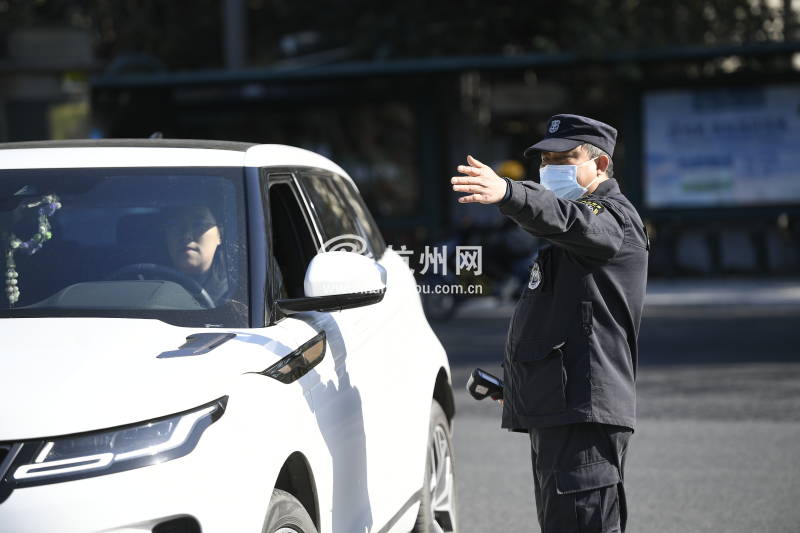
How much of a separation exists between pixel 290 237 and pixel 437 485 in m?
1.34

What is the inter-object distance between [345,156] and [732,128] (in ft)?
21.4

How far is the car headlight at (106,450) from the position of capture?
276 centimetres

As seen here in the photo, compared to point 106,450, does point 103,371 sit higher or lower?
higher

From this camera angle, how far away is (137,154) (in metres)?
4.12

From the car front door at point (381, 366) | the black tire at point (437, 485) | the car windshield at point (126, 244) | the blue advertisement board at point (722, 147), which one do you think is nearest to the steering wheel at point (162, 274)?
the car windshield at point (126, 244)

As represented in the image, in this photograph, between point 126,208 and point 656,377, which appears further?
point 656,377

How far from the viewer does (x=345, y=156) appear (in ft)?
68.4

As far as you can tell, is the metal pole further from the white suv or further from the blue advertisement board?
the white suv

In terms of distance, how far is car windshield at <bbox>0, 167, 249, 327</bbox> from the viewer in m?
3.69

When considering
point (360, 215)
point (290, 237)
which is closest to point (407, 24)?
point (360, 215)

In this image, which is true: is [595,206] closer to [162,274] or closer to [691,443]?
[162,274]

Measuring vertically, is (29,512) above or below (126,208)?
below

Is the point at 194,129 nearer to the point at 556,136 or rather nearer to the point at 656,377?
the point at 656,377

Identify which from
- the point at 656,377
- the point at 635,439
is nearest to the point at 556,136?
the point at 635,439
